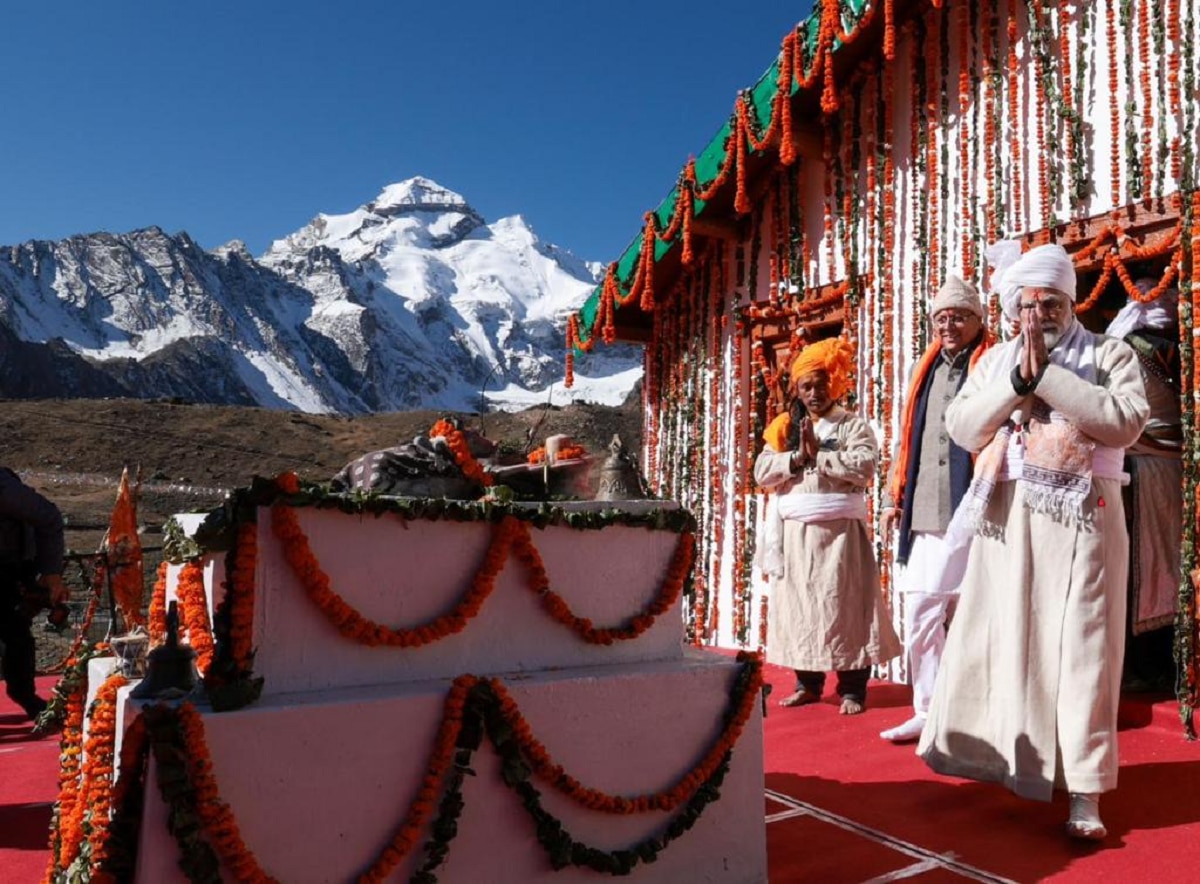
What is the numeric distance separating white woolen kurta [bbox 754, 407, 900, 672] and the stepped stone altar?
6.44 ft

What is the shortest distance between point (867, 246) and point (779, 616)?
8.47 feet

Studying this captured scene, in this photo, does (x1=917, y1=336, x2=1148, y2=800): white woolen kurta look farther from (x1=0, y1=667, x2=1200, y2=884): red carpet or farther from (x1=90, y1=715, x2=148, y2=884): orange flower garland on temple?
(x1=90, y1=715, x2=148, y2=884): orange flower garland on temple

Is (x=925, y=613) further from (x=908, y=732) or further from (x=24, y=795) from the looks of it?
(x=24, y=795)

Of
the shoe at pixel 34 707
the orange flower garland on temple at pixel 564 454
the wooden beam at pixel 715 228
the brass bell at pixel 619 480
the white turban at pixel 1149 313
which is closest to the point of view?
the brass bell at pixel 619 480

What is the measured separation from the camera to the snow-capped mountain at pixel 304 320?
87500mm

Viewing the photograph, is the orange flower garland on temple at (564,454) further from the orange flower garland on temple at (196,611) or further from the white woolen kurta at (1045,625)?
the white woolen kurta at (1045,625)

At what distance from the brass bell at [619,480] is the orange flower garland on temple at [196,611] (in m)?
1.24

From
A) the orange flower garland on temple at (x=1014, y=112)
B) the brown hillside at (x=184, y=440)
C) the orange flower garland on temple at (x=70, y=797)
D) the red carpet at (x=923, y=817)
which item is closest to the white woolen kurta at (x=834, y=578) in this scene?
the red carpet at (x=923, y=817)

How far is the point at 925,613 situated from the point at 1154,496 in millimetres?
1223

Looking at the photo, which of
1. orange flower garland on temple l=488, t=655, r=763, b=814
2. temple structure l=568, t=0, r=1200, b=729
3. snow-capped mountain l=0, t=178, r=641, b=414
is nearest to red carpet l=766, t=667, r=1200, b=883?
orange flower garland on temple l=488, t=655, r=763, b=814

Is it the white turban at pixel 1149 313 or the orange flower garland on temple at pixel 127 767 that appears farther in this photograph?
the white turban at pixel 1149 313

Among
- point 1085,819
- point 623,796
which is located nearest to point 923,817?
point 1085,819

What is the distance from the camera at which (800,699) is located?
5.09 meters

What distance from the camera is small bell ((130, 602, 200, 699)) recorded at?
237cm
